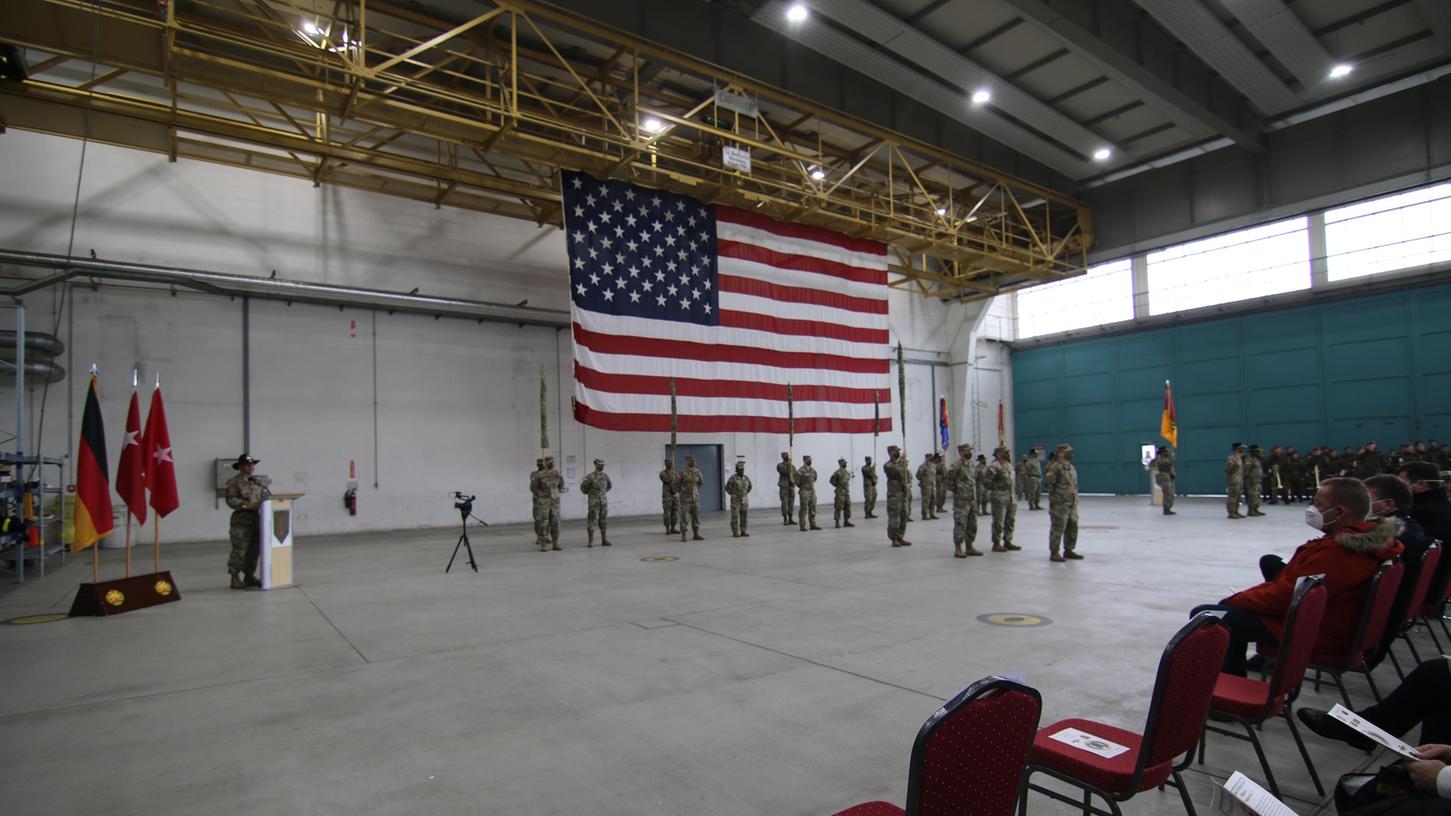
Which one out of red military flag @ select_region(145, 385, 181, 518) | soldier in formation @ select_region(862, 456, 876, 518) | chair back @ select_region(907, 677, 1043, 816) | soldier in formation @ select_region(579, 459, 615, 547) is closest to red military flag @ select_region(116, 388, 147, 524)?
red military flag @ select_region(145, 385, 181, 518)

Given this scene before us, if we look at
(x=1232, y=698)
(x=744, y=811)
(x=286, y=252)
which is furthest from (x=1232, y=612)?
(x=286, y=252)

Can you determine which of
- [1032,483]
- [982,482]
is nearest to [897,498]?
[982,482]

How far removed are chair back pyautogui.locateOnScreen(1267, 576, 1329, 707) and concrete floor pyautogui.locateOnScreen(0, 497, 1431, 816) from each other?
0.50m

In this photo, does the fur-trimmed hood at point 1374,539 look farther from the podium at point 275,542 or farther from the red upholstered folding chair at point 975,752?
the podium at point 275,542

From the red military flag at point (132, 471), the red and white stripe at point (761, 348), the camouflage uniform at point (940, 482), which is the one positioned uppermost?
the red and white stripe at point (761, 348)

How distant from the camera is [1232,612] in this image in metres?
3.92

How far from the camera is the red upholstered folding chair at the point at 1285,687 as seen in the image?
9.07 feet

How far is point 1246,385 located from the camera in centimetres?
2117

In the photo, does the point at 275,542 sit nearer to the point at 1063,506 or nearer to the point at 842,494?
the point at 1063,506

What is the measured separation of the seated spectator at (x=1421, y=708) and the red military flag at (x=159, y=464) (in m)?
10.1

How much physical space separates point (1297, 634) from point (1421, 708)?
21.1 inches

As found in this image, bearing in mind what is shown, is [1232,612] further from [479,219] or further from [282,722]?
[479,219]

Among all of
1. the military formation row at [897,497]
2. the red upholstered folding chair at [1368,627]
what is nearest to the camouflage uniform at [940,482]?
the military formation row at [897,497]

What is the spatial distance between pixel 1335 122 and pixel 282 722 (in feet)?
74.3
